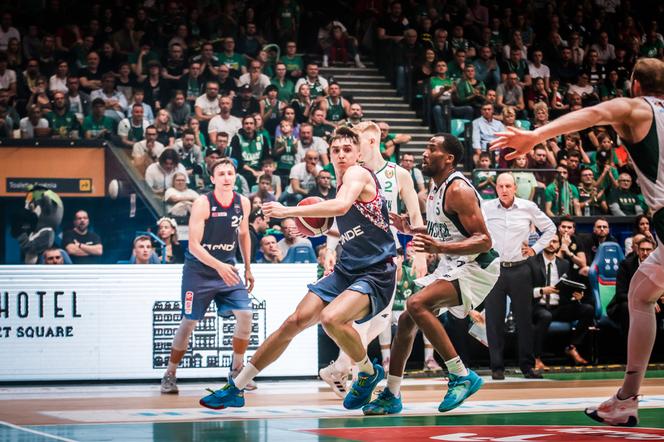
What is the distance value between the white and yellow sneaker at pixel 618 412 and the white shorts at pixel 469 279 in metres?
1.55

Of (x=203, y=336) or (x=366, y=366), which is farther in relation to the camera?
(x=203, y=336)

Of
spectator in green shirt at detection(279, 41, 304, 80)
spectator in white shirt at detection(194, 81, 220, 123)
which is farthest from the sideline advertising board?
spectator in green shirt at detection(279, 41, 304, 80)

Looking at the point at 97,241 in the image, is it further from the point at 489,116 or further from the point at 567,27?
the point at 567,27

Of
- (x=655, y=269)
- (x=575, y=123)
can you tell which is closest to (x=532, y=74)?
(x=655, y=269)

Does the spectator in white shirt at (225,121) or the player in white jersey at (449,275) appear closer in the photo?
the player in white jersey at (449,275)

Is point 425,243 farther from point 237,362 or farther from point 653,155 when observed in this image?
point 237,362

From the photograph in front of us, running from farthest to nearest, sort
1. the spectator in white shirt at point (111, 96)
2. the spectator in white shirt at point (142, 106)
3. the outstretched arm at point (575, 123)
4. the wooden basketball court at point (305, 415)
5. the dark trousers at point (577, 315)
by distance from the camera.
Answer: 1. the spectator in white shirt at point (111, 96)
2. the spectator in white shirt at point (142, 106)
3. the dark trousers at point (577, 315)
4. the wooden basketball court at point (305, 415)
5. the outstretched arm at point (575, 123)

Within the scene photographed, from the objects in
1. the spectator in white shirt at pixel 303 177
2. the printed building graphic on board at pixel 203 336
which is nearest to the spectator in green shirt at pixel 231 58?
the spectator in white shirt at pixel 303 177

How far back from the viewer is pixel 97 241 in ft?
47.7

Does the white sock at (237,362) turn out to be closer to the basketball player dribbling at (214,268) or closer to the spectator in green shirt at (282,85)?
the basketball player dribbling at (214,268)

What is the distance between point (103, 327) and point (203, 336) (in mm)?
1121

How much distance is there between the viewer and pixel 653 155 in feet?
21.5

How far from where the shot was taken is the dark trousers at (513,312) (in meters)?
12.4

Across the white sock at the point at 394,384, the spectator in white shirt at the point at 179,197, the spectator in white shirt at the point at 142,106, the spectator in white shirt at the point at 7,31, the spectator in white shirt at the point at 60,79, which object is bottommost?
the white sock at the point at 394,384
